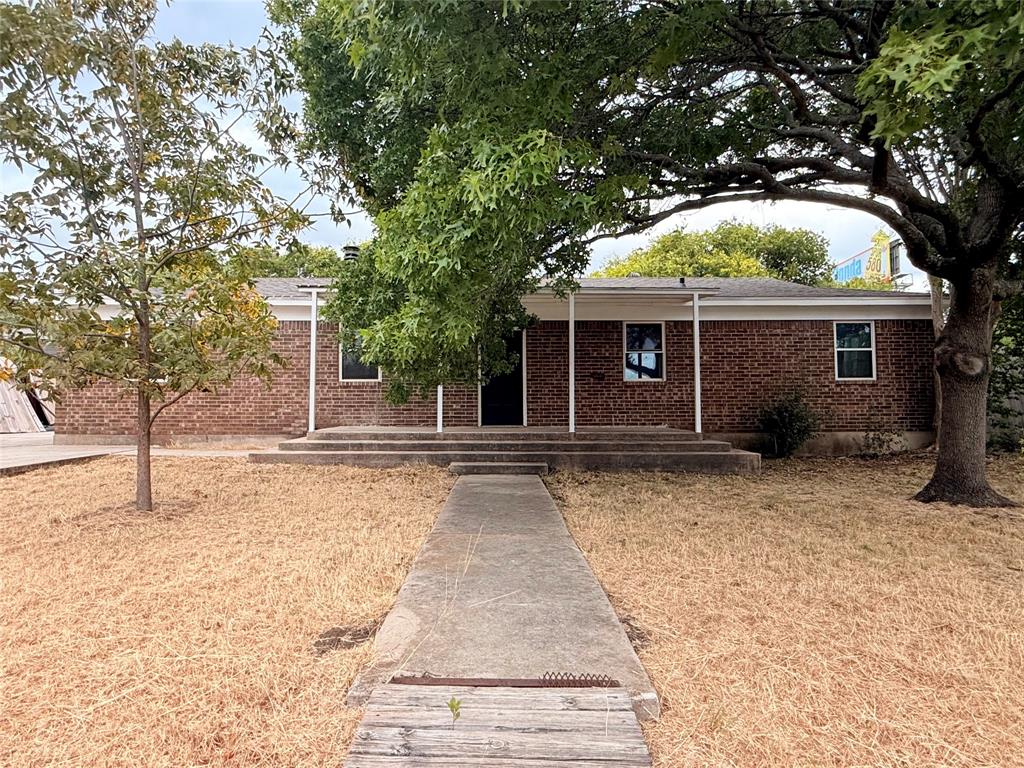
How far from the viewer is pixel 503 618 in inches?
120

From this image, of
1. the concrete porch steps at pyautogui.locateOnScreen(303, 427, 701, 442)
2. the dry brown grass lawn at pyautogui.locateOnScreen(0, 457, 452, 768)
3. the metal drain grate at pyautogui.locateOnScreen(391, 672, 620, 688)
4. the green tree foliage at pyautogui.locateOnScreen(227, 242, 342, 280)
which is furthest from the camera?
the concrete porch steps at pyautogui.locateOnScreen(303, 427, 701, 442)

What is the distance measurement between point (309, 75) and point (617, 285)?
7.52 meters

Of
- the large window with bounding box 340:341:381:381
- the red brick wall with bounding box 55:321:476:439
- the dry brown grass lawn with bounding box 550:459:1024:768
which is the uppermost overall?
the large window with bounding box 340:341:381:381

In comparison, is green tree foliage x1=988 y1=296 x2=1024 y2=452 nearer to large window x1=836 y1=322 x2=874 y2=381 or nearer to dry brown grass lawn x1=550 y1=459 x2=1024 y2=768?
large window x1=836 y1=322 x2=874 y2=381

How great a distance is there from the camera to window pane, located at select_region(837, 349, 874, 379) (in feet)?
37.6

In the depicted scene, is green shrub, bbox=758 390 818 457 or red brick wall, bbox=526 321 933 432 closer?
green shrub, bbox=758 390 818 457

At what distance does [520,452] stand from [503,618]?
6322 mm

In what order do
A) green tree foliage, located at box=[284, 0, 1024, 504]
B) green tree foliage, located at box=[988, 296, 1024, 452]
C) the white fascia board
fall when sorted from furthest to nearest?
the white fascia board
green tree foliage, located at box=[988, 296, 1024, 452]
green tree foliage, located at box=[284, 0, 1024, 504]

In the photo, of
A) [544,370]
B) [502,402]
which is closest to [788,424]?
[544,370]

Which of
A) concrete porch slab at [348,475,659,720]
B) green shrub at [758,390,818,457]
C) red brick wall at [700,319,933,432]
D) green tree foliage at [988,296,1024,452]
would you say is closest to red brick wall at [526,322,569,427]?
red brick wall at [700,319,933,432]

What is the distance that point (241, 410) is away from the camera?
11477 millimetres

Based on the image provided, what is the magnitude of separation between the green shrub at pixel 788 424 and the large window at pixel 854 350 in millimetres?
1165

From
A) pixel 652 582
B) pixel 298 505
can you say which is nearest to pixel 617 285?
pixel 298 505

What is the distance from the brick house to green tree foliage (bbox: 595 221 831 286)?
1738 cm
